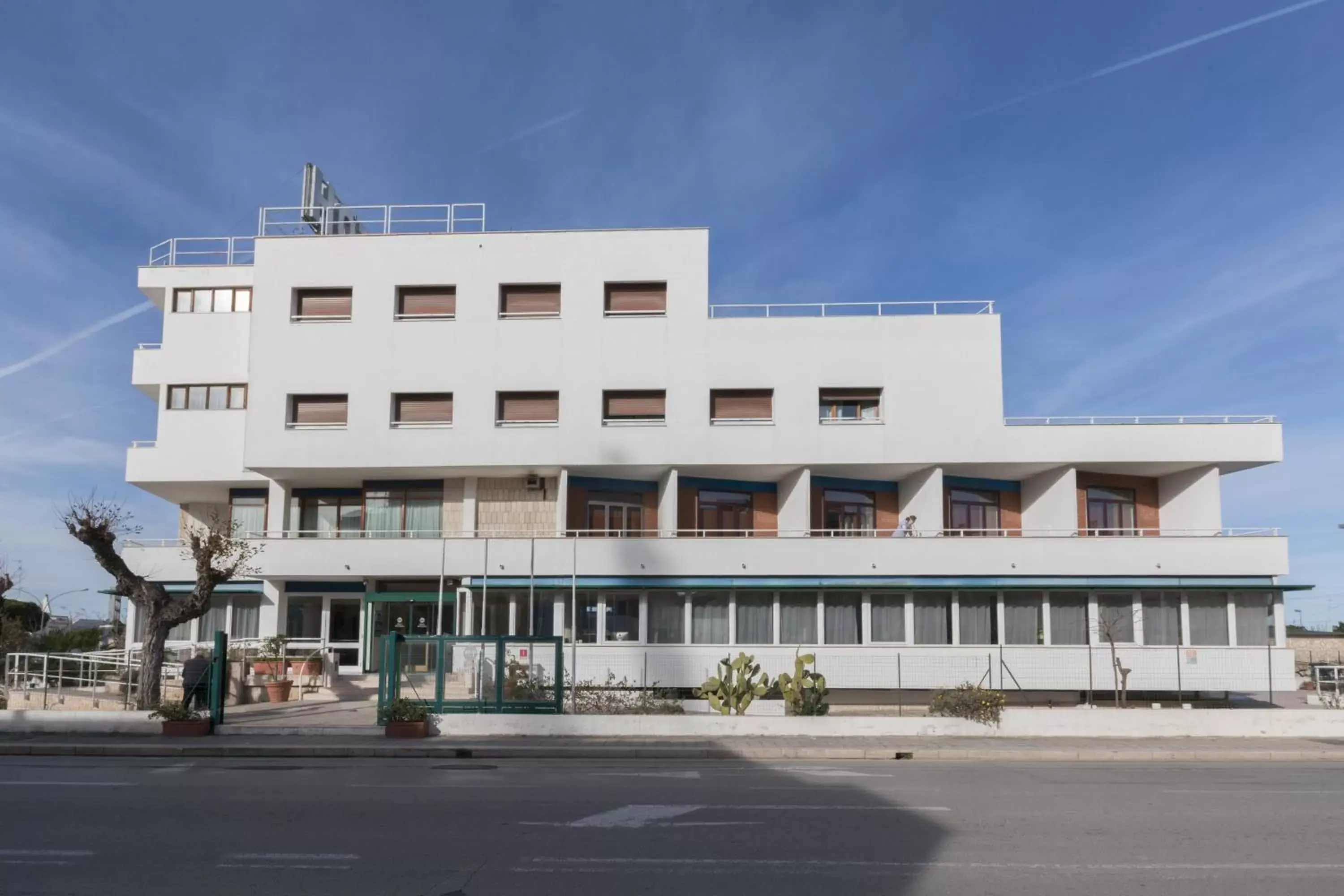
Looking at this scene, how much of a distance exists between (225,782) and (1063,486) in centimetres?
2603

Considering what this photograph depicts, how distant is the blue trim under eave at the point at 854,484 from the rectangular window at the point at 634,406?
5.54 metres

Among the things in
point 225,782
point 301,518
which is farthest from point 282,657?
point 225,782

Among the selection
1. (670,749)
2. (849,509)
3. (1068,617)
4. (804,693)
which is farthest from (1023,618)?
(670,749)

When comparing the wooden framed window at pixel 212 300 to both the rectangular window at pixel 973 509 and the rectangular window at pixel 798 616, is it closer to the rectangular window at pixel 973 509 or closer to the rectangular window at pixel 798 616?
the rectangular window at pixel 798 616

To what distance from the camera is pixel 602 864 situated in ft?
28.8

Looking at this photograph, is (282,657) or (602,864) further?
(282,657)

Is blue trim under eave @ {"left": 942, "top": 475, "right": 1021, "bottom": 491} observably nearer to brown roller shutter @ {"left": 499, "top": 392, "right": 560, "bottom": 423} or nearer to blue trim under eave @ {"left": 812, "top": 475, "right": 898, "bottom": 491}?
blue trim under eave @ {"left": 812, "top": 475, "right": 898, "bottom": 491}

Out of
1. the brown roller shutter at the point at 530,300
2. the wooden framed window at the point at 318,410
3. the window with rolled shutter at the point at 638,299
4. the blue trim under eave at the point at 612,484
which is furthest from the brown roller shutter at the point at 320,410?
the window with rolled shutter at the point at 638,299

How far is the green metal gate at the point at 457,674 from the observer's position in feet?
68.3

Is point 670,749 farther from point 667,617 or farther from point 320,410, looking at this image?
point 320,410

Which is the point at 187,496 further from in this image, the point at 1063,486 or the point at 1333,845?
the point at 1333,845

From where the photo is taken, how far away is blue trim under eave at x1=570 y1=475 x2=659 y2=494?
108 ft

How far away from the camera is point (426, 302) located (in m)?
33.7

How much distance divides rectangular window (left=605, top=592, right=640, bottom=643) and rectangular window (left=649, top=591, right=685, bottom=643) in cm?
41
